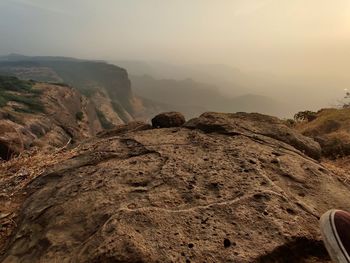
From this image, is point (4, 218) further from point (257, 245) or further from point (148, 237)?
point (257, 245)

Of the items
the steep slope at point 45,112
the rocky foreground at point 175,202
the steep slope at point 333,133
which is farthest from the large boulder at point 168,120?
the steep slope at point 45,112

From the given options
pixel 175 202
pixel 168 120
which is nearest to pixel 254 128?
pixel 168 120

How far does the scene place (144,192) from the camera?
522cm

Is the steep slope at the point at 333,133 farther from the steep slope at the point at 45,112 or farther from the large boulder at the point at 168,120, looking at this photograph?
the steep slope at the point at 45,112

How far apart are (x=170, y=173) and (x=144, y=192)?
674 millimetres

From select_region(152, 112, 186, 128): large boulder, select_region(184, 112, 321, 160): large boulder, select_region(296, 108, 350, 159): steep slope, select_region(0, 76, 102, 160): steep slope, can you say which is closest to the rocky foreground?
select_region(184, 112, 321, 160): large boulder

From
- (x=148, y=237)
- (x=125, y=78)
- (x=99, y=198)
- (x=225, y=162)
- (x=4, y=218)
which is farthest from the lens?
(x=125, y=78)

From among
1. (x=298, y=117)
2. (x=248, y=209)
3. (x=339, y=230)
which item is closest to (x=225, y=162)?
(x=248, y=209)

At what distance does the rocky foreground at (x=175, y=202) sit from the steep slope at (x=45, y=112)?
2614 centimetres

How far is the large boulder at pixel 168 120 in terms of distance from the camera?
8.90 m

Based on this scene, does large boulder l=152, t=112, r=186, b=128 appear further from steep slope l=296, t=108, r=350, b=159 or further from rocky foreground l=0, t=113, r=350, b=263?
steep slope l=296, t=108, r=350, b=159

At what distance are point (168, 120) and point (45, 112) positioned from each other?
60046 millimetres

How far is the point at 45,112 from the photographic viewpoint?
64688mm

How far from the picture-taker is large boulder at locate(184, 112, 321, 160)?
7602 millimetres
